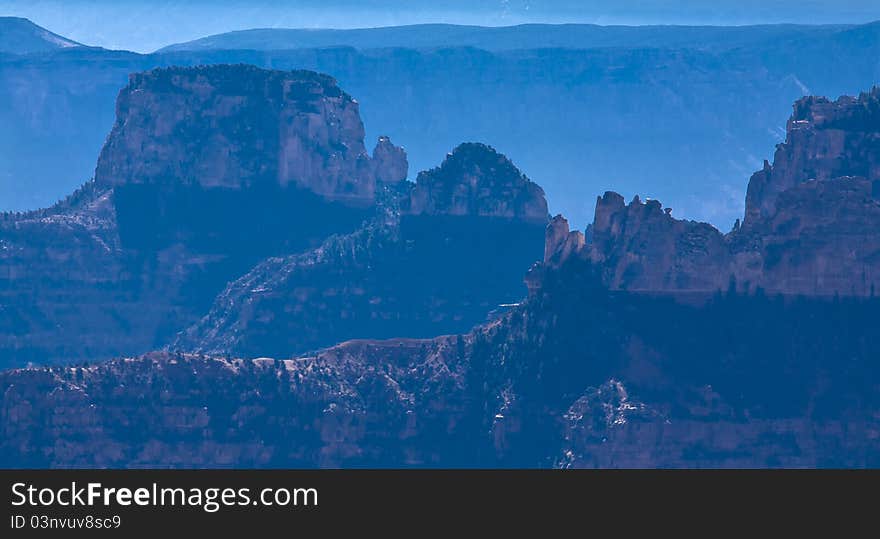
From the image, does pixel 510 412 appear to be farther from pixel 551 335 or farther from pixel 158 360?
pixel 158 360

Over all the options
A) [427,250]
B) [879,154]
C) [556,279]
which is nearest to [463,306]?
[427,250]

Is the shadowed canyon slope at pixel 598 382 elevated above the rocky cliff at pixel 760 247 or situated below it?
below

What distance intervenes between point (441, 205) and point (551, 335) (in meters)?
45.8

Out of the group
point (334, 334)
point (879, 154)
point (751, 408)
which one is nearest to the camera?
point (751, 408)

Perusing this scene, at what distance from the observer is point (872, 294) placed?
148500 mm

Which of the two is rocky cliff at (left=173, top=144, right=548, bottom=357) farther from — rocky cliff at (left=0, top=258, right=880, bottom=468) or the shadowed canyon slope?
rocky cliff at (left=0, top=258, right=880, bottom=468)

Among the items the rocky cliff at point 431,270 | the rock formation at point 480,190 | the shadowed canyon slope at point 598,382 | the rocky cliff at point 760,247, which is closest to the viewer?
the shadowed canyon slope at point 598,382

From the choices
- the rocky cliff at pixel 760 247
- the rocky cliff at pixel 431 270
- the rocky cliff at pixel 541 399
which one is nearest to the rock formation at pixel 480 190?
the rocky cliff at pixel 431 270

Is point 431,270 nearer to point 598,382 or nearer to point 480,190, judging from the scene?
point 480,190

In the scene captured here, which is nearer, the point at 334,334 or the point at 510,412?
the point at 510,412

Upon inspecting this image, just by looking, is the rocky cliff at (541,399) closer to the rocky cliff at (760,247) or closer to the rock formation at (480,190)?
the rocky cliff at (760,247)

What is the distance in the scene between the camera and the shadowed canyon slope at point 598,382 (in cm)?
14300

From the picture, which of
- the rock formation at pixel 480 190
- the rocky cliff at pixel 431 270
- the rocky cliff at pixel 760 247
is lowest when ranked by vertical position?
the rocky cliff at pixel 431 270

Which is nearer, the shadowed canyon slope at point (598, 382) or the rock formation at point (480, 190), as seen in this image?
the shadowed canyon slope at point (598, 382)
